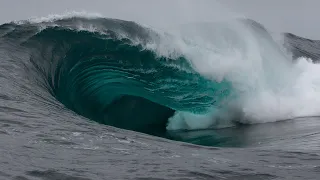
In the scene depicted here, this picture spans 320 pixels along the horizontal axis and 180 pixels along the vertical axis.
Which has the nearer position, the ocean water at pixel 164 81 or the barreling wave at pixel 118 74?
the ocean water at pixel 164 81

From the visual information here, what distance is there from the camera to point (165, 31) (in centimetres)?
1448

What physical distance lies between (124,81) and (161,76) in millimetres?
1099

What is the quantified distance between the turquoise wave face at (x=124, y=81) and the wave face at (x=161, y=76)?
0.03 meters

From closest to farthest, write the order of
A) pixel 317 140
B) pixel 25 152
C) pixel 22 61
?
pixel 25 152 → pixel 317 140 → pixel 22 61

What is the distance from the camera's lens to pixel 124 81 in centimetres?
1370

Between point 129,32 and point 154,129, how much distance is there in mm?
2890

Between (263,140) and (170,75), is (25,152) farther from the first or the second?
(170,75)

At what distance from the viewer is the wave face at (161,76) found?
13.1 meters

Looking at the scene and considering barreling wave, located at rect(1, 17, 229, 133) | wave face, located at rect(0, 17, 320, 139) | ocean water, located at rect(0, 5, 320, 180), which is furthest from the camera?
wave face, located at rect(0, 17, 320, 139)

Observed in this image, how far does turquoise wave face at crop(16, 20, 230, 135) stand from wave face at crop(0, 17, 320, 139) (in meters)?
0.03

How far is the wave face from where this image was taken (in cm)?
1309

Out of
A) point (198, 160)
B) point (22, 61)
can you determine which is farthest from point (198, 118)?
point (198, 160)

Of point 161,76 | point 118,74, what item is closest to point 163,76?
point 161,76

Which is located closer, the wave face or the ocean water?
the ocean water
